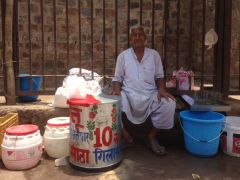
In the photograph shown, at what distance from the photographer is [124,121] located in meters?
3.49

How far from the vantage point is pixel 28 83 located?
4082 mm

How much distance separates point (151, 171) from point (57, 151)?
995 millimetres

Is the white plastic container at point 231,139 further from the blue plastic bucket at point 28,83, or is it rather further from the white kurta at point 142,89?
the blue plastic bucket at point 28,83

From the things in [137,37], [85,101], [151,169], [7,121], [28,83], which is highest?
[137,37]

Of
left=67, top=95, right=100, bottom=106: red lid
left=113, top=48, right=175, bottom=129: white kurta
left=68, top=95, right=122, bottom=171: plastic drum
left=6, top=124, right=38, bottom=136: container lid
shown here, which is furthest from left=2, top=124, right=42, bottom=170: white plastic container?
left=113, top=48, right=175, bottom=129: white kurta

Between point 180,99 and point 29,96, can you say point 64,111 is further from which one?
point 180,99

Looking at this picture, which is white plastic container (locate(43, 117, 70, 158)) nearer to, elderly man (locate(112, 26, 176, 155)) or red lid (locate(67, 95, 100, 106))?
red lid (locate(67, 95, 100, 106))

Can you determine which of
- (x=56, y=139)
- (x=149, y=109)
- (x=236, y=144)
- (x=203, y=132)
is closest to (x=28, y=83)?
(x=56, y=139)

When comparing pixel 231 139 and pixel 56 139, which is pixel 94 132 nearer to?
pixel 56 139

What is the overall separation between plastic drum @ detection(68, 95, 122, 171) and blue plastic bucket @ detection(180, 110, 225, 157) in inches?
31.3

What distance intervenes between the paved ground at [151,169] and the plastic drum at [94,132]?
0.35 feet

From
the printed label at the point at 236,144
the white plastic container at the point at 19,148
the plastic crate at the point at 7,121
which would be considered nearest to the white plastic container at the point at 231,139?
the printed label at the point at 236,144

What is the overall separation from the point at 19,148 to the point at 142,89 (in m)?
Answer: 1.40

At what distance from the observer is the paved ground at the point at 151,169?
115 inches
